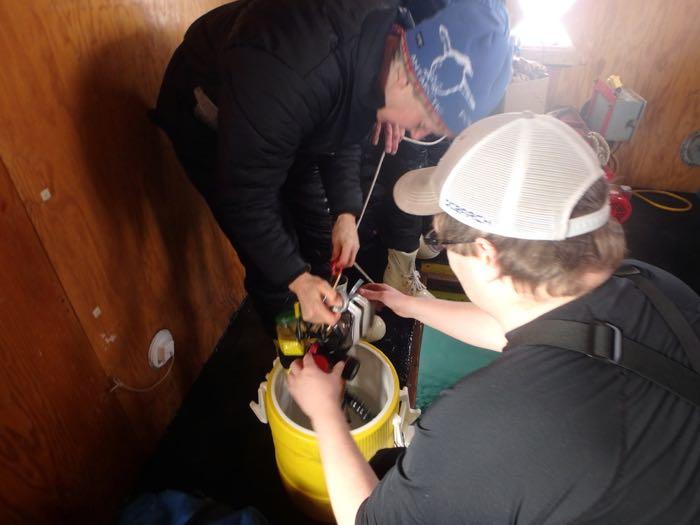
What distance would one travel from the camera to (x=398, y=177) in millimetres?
1853

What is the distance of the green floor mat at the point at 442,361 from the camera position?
1.55 metres

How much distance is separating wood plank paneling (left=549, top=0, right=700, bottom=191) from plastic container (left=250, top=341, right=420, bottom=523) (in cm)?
199

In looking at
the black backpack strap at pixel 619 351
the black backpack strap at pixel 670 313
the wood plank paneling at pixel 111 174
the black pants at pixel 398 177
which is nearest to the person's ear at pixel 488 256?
the black backpack strap at pixel 619 351

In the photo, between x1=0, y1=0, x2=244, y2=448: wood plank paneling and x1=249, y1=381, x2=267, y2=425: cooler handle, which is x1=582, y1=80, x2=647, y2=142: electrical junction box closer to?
x1=0, y1=0, x2=244, y2=448: wood plank paneling

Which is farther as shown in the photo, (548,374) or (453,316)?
(453,316)

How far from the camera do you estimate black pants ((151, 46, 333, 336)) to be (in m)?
1.00

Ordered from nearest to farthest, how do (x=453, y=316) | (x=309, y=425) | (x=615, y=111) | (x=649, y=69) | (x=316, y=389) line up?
(x=316, y=389)
(x=453, y=316)
(x=309, y=425)
(x=615, y=111)
(x=649, y=69)

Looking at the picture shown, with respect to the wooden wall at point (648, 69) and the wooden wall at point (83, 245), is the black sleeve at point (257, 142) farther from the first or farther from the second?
the wooden wall at point (648, 69)

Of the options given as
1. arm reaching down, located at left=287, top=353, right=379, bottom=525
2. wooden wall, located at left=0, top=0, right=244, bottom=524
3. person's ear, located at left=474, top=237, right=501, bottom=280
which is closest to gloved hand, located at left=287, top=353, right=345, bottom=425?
arm reaching down, located at left=287, top=353, right=379, bottom=525

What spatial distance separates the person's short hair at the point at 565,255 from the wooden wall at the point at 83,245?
0.77 metres

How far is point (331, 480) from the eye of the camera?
762mm

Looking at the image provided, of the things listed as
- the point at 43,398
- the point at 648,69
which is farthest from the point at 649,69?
the point at 43,398

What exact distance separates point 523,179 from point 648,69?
2225 millimetres

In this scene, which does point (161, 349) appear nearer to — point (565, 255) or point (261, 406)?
point (261, 406)
